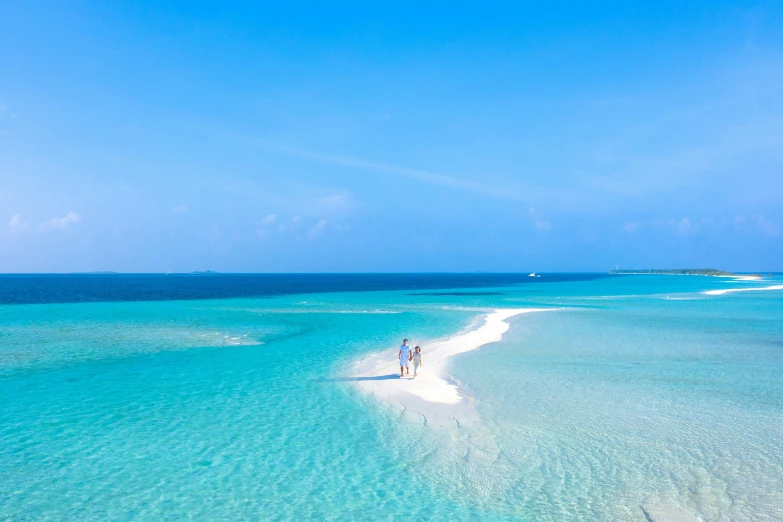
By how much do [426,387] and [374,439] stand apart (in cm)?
550

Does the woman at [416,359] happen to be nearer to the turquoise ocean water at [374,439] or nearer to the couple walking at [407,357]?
the couple walking at [407,357]

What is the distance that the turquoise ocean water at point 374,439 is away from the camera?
9508 millimetres

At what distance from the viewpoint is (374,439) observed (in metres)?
12.9

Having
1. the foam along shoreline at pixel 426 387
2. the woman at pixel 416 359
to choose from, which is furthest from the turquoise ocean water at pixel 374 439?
the woman at pixel 416 359

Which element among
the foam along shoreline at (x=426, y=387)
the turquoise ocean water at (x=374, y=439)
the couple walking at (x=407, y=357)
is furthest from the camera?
the couple walking at (x=407, y=357)

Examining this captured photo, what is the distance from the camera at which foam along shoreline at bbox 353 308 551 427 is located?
14906 millimetres

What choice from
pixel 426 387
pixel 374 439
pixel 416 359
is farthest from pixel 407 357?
pixel 374 439

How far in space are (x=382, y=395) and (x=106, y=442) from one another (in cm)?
800

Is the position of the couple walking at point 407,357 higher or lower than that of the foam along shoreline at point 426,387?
higher

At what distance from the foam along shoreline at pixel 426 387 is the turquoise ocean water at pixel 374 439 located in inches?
21.0

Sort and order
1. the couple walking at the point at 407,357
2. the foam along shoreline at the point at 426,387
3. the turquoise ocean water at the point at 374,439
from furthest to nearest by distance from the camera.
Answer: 1. the couple walking at the point at 407,357
2. the foam along shoreline at the point at 426,387
3. the turquoise ocean water at the point at 374,439

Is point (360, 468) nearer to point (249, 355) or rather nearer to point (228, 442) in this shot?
point (228, 442)

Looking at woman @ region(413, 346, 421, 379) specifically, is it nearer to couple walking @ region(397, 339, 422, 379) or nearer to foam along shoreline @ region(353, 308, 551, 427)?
couple walking @ region(397, 339, 422, 379)

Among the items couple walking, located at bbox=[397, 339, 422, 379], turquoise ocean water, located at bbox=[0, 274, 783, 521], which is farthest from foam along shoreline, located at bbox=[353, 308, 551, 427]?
turquoise ocean water, located at bbox=[0, 274, 783, 521]
